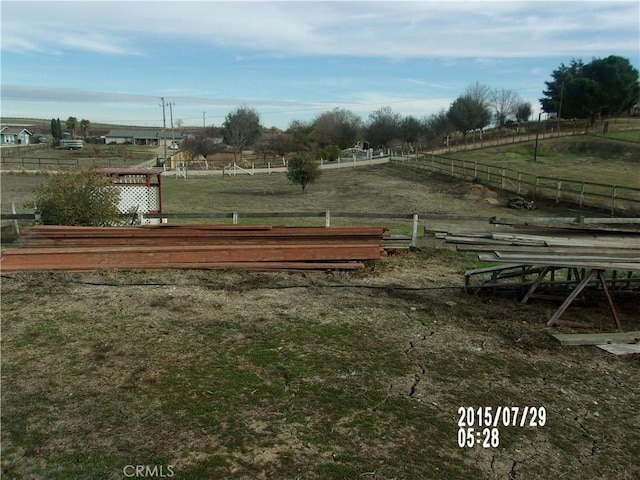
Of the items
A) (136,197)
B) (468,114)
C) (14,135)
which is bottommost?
(136,197)

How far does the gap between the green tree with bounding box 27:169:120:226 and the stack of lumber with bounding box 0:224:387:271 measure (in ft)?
4.41

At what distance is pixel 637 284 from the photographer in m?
7.98

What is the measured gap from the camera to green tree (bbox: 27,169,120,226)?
10742 millimetres

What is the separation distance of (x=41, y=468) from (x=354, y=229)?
7.41 m

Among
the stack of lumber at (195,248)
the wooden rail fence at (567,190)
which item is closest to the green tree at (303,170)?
the wooden rail fence at (567,190)

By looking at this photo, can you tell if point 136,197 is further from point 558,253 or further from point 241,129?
point 241,129

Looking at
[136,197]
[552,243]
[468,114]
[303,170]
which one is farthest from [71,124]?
[552,243]

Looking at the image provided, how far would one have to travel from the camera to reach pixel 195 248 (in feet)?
30.9

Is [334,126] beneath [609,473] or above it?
above

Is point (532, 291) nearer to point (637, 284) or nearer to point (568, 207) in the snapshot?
point (637, 284)

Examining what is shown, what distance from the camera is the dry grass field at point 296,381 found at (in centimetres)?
362

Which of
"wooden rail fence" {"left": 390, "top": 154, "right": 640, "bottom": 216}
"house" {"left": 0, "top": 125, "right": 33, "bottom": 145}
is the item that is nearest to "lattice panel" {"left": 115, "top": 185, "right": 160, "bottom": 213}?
Answer: "wooden rail fence" {"left": 390, "top": 154, "right": 640, "bottom": 216}

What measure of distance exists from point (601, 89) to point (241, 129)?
50281 mm

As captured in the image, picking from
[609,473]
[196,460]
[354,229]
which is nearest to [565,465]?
[609,473]
